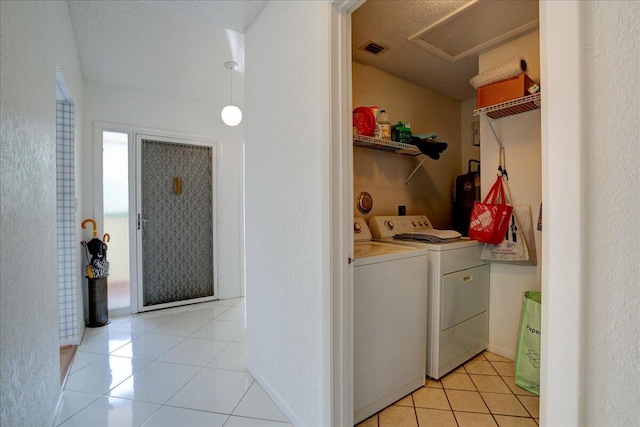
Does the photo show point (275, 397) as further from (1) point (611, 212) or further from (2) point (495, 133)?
(2) point (495, 133)

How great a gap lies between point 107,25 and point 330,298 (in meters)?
2.55

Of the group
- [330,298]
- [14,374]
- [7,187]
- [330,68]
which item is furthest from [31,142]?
[330,298]

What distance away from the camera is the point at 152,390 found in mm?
1874

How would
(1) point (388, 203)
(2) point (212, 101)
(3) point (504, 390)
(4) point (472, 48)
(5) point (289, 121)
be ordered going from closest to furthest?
(5) point (289, 121) < (3) point (504, 390) < (4) point (472, 48) < (1) point (388, 203) < (2) point (212, 101)

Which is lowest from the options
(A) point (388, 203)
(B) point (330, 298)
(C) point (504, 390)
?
(C) point (504, 390)

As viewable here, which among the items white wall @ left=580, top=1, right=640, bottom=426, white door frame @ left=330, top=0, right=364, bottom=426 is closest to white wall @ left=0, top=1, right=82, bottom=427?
white door frame @ left=330, top=0, right=364, bottom=426

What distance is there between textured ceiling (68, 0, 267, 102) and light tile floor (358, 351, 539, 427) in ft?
8.20

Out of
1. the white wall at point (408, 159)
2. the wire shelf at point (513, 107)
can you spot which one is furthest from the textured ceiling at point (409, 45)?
the wire shelf at point (513, 107)

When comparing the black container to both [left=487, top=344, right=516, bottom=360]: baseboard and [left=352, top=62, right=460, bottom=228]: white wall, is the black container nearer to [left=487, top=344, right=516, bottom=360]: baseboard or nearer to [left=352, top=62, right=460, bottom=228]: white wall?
[left=352, top=62, right=460, bottom=228]: white wall

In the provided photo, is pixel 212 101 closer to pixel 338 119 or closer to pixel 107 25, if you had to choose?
pixel 107 25

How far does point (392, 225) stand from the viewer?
7.98 ft

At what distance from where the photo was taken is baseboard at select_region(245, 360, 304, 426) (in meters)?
1.55

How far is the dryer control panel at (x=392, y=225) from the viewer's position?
7.73 ft

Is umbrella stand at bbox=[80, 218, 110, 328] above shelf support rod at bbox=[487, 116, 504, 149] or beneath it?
beneath
